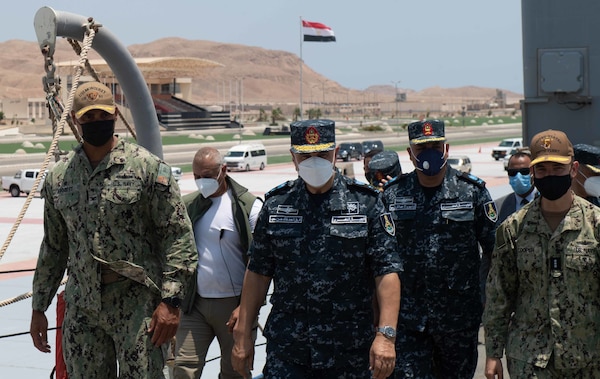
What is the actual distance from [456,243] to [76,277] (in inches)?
80.9

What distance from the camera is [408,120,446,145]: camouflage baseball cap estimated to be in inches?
209

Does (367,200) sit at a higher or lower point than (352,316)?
higher

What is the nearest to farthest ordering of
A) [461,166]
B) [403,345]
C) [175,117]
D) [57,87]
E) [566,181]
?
[566,181], [403,345], [57,87], [461,166], [175,117]

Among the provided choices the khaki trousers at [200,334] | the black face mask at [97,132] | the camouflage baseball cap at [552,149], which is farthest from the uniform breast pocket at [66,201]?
the camouflage baseball cap at [552,149]

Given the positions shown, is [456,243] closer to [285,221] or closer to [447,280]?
[447,280]

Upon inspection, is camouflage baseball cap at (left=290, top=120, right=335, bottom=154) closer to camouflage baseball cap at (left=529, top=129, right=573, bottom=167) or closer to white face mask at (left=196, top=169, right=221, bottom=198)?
camouflage baseball cap at (left=529, top=129, right=573, bottom=167)

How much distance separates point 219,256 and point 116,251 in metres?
1.25

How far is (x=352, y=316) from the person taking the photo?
14.0 feet

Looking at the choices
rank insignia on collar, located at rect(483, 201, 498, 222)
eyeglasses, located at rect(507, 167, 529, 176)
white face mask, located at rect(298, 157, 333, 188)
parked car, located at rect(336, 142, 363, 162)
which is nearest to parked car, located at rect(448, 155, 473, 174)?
parked car, located at rect(336, 142, 363, 162)

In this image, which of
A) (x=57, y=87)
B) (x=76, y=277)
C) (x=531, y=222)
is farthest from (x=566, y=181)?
(x=57, y=87)

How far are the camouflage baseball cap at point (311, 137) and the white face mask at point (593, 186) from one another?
173 cm

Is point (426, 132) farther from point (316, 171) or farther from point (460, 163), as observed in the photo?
point (460, 163)

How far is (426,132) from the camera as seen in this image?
532 cm

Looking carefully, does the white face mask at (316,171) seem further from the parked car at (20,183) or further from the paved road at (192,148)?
the paved road at (192,148)
